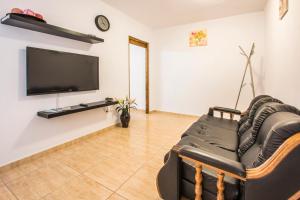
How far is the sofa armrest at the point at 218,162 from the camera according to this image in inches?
37.4

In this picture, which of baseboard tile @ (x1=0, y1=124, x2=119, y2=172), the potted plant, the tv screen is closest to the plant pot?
the potted plant

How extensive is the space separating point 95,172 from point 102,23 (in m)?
2.68

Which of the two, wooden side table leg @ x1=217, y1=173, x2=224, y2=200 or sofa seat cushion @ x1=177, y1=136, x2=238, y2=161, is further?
sofa seat cushion @ x1=177, y1=136, x2=238, y2=161

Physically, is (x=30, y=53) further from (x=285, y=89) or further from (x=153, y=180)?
(x=285, y=89)

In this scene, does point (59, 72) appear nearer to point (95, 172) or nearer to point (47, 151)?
point (47, 151)

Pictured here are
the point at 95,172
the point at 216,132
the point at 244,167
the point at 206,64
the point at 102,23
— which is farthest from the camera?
the point at 206,64

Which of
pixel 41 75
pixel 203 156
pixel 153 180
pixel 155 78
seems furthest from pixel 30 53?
pixel 155 78

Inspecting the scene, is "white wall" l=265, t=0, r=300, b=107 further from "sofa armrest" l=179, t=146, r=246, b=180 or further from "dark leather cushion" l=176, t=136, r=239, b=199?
"sofa armrest" l=179, t=146, r=246, b=180

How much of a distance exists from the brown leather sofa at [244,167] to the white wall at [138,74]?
12.1 ft

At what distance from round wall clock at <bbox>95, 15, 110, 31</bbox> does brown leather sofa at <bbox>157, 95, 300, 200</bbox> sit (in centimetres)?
264

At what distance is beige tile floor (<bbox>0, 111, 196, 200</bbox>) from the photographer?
159cm

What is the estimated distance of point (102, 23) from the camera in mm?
3131

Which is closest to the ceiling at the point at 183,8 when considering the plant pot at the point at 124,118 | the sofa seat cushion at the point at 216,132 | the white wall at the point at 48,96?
the white wall at the point at 48,96

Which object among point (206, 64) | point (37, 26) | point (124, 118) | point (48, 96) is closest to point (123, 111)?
point (124, 118)
